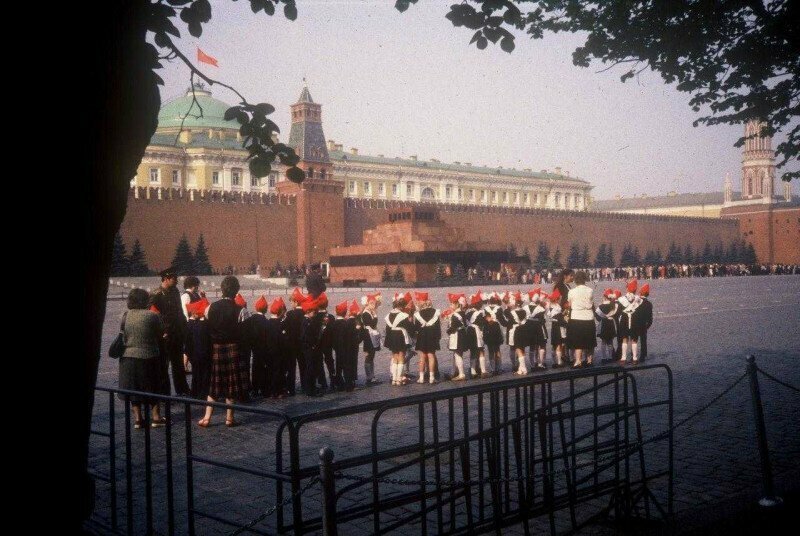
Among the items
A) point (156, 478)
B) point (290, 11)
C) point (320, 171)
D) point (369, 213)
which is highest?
point (320, 171)

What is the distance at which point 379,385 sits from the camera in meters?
9.22

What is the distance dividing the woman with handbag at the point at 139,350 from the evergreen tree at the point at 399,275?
32936 millimetres

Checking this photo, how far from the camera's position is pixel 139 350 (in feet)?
21.1

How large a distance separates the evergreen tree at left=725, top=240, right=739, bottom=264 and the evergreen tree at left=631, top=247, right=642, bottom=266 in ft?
36.9

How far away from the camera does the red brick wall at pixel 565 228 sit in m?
53.1

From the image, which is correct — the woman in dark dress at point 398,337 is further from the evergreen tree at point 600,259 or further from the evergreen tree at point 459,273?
the evergreen tree at point 600,259

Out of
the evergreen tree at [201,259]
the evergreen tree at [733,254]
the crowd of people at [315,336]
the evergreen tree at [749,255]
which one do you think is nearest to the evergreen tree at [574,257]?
the evergreen tree at [733,254]

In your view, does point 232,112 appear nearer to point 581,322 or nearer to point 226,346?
point 226,346

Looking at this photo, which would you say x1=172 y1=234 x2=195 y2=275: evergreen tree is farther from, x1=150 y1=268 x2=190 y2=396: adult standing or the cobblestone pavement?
x1=150 y1=268 x2=190 y2=396: adult standing

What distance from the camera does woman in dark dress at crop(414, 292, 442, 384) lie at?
910cm

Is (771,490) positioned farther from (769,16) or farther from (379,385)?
(379,385)

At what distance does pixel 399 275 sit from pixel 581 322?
3056 centimetres

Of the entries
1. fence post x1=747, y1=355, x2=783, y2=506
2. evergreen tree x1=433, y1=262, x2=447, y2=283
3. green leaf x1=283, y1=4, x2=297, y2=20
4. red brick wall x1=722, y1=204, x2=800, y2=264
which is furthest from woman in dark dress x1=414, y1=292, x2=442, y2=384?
red brick wall x1=722, y1=204, x2=800, y2=264

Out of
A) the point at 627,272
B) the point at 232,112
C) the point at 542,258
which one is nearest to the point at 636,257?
the point at 627,272
